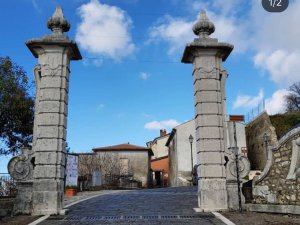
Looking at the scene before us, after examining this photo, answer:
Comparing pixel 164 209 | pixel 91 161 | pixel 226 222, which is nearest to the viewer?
pixel 226 222

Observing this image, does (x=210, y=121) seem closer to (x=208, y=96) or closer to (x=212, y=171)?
(x=208, y=96)

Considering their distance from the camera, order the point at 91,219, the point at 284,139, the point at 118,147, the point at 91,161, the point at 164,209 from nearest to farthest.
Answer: the point at 91,219 → the point at 284,139 → the point at 164,209 → the point at 91,161 → the point at 118,147

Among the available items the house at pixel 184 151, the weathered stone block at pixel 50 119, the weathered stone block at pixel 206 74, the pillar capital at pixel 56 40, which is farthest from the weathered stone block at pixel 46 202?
the house at pixel 184 151

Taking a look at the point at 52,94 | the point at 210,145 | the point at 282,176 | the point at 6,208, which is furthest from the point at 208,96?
the point at 6,208

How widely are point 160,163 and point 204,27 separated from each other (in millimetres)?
47470

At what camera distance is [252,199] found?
1102cm

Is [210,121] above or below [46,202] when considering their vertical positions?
above

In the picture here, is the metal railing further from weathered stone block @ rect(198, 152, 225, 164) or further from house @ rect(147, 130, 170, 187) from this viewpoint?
house @ rect(147, 130, 170, 187)

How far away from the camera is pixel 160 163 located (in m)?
58.2

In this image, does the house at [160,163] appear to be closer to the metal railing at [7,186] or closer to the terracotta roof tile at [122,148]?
the terracotta roof tile at [122,148]

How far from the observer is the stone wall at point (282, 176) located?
32.4ft

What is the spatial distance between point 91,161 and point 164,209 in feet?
116

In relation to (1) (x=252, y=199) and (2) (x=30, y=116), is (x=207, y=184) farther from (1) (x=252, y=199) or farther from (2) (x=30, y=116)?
(2) (x=30, y=116)

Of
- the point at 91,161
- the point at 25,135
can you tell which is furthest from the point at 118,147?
the point at 25,135
